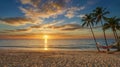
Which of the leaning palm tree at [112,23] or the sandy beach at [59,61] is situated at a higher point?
the leaning palm tree at [112,23]

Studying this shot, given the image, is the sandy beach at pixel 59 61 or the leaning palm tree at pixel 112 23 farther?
the leaning palm tree at pixel 112 23

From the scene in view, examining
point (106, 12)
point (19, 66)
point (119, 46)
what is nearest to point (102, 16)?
point (106, 12)

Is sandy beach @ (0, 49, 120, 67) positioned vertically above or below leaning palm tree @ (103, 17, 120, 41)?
below

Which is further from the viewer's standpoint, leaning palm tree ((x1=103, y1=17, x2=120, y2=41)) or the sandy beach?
leaning palm tree ((x1=103, y1=17, x2=120, y2=41))

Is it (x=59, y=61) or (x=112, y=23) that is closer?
(x=59, y=61)

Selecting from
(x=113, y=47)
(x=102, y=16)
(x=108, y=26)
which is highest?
(x=102, y=16)

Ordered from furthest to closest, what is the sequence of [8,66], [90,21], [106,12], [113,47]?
[113,47]
[90,21]
[106,12]
[8,66]

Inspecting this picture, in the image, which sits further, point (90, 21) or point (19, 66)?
point (90, 21)

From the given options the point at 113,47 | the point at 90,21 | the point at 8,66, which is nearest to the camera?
the point at 8,66

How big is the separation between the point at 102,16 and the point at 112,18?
2.36 metres

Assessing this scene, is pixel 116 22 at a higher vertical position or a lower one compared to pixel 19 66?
higher

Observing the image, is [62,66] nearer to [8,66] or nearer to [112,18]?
[8,66]

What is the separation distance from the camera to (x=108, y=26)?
37.4 m

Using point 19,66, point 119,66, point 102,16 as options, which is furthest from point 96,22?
point 19,66
